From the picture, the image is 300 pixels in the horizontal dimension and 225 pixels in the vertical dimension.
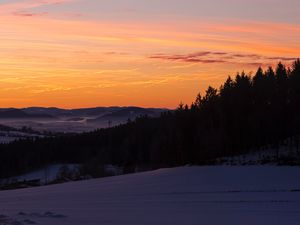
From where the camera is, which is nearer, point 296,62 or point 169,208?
point 169,208

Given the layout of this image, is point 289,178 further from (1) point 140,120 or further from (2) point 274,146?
(1) point 140,120

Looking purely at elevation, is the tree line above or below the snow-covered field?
above

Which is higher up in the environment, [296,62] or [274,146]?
[296,62]

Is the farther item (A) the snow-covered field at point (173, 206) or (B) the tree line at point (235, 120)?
(B) the tree line at point (235, 120)

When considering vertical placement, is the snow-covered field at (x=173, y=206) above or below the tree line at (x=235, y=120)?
below

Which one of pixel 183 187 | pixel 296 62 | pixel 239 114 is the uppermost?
pixel 296 62

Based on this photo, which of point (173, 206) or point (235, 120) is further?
point (235, 120)

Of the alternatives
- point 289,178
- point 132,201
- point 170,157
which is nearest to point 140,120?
point 170,157

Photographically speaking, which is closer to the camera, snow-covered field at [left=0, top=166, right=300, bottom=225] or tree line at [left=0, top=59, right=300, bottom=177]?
snow-covered field at [left=0, top=166, right=300, bottom=225]

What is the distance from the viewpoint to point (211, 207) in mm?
24297

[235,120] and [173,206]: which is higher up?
[235,120]

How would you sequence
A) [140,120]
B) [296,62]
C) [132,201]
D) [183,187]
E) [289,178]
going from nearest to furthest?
1. [132,201]
2. [183,187]
3. [289,178]
4. [296,62]
5. [140,120]

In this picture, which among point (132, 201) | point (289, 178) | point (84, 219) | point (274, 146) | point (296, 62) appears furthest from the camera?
point (296, 62)

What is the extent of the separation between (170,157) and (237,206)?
59681 millimetres
